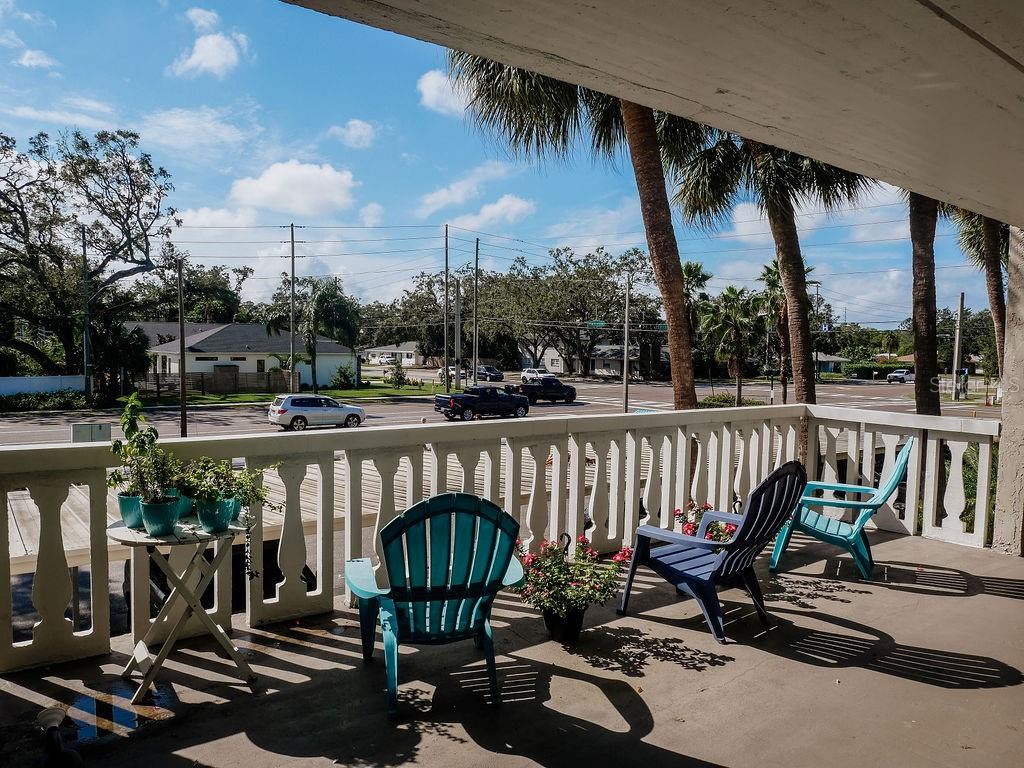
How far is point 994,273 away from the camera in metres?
12.4

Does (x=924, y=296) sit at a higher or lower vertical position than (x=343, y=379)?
higher

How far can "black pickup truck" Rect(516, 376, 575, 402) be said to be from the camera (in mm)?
36938

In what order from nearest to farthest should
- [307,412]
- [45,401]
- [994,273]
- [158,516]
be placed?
[158,516], [994,273], [307,412], [45,401]

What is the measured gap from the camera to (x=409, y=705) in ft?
8.16

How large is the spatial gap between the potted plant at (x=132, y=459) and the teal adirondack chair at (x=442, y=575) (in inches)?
34.5

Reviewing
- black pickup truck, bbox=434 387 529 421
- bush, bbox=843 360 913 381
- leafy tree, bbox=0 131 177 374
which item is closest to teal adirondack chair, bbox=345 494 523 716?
black pickup truck, bbox=434 387 529 421

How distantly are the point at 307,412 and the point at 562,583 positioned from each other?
2345 cm

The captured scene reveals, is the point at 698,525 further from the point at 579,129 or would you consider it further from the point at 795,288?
the point at 579,129

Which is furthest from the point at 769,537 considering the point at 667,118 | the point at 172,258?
the point at 172,258

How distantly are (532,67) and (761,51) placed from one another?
Result: 27.2 inches

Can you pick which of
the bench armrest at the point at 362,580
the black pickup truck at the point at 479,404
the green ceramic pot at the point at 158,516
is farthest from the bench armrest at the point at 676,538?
the black pickup truck at the point at 479,404

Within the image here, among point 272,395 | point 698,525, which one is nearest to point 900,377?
point 272,395

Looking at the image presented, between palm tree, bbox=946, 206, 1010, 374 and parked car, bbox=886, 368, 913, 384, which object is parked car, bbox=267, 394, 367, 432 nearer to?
palm tree, bbox=946, 206, 1010, 374

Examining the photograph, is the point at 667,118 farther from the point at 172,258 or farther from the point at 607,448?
the point at 172,258
